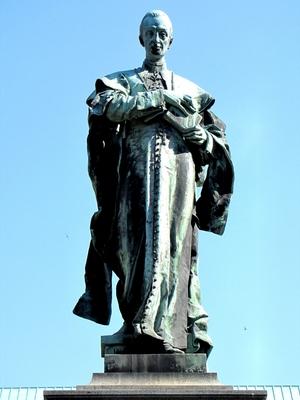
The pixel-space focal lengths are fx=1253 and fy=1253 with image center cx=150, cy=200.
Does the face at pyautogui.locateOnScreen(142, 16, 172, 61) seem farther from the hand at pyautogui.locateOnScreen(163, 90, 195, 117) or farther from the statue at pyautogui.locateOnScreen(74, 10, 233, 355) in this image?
the hand at pyautogui.locateOnScreen(163, 90, 195, 117)

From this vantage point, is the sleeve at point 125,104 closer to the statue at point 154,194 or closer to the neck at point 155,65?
the statue at point 154,194

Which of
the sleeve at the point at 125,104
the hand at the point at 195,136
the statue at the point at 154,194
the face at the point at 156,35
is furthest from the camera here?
the face at the point at 156,35

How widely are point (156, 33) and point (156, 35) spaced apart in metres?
0.03

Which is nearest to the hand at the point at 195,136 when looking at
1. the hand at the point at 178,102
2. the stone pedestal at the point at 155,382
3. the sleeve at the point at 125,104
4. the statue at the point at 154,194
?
the statue at the point at 154,194

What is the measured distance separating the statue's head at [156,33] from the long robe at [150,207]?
0.31 metres

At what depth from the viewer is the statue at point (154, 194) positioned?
15.5 meters

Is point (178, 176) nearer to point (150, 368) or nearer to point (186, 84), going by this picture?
point (186, 84)

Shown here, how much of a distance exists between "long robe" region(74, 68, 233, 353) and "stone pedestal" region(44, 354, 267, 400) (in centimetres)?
33

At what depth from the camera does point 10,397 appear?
32750 mm

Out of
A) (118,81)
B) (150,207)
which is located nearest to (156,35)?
(118,81)

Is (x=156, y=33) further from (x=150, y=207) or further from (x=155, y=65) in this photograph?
(x=150, y=207)

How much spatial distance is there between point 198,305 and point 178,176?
Answer: 1.71 metres

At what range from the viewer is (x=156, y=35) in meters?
17.0

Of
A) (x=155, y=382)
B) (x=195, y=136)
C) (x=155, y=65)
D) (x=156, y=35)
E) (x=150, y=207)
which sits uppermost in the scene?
(x=156, y=35)
